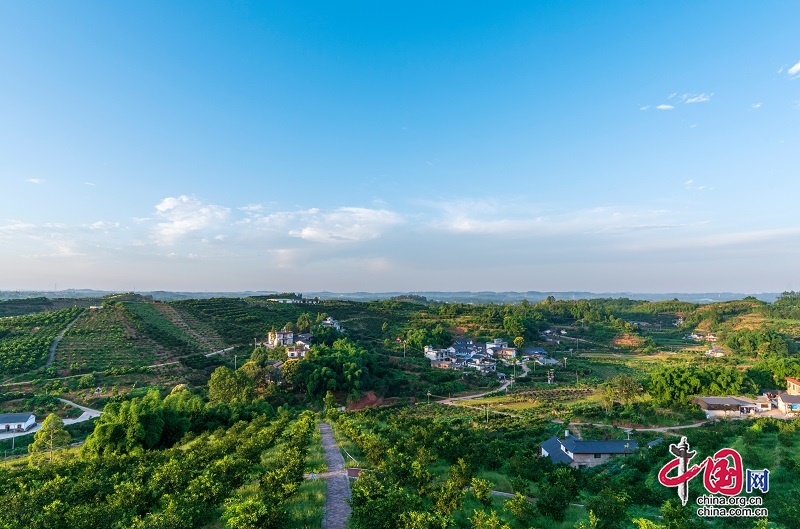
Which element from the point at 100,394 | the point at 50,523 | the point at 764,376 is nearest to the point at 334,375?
the point at 100,394

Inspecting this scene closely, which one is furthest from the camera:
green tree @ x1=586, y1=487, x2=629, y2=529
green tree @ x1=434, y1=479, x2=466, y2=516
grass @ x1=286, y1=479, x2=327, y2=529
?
green tree @ x1=586, y1=487, x2=629, y2=529

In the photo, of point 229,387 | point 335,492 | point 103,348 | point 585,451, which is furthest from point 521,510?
point 103,348

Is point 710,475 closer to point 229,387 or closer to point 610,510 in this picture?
point 610,510

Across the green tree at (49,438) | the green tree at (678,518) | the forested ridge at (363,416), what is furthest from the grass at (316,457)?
the green tree at (49,438)

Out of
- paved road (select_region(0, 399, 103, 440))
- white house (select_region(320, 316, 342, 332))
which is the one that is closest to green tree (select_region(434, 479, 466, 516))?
paved road (select_region(0, 399, 103, 440))

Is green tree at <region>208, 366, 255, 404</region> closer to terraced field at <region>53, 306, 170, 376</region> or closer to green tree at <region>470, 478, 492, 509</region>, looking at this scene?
terraced field at <region>53, 306, 170, 376</region>

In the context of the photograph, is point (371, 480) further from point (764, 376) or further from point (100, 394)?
point (764, 376)
